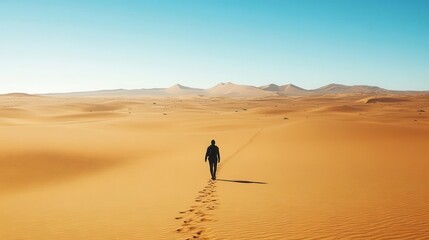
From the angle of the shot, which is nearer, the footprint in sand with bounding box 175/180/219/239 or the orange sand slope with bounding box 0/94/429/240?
the footprint in sand with bounding box 175/180/219/239

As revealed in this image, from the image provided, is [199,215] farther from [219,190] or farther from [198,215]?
[219,190]

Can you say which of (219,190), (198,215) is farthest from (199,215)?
(219,190)

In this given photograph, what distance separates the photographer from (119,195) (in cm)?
1277

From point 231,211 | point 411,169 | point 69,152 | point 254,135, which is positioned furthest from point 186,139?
point 231,211

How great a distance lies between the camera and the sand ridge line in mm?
8469

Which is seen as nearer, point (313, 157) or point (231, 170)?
point (231, 170)

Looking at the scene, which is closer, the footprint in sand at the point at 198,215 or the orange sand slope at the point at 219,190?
the footprint in sand at the point at 198,215

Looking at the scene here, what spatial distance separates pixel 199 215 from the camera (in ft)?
32.6

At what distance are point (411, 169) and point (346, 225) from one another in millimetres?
9746

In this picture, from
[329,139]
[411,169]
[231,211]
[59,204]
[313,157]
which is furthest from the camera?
[329,139]

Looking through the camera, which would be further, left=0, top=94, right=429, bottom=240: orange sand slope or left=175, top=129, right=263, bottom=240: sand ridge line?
left=0, top=94, right=429, bottom=240: orange sand slope

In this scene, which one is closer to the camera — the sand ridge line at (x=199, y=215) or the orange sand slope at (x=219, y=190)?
the sand ridge line at (x=199, y=215)

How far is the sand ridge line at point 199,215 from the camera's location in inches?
333

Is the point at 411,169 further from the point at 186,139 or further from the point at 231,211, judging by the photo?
the point at 186,139
